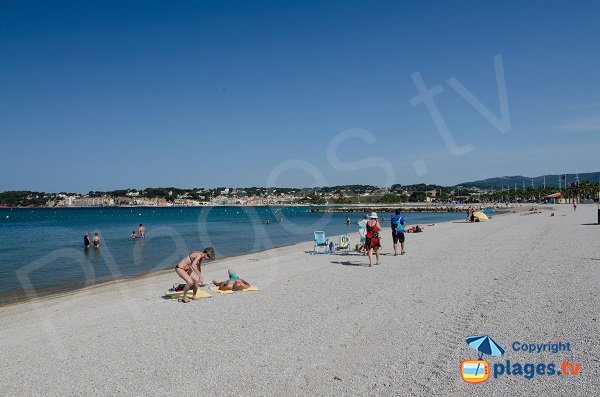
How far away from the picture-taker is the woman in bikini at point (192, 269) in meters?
9.25

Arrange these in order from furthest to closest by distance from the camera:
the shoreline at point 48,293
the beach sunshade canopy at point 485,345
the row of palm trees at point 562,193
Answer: the row of palm trees at point 562,193
the shoreline at point 48,293
the beach sunshade canopy at point 485,345

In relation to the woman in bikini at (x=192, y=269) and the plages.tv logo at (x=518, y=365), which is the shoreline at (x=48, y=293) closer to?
the woman in bikini at (x=192, y=269)

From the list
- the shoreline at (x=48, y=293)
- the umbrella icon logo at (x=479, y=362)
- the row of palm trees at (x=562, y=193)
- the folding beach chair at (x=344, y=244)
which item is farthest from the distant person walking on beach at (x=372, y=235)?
the row of palm trees at (x=562, y=193)

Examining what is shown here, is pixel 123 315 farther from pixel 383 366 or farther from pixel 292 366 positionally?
pixel 383 366

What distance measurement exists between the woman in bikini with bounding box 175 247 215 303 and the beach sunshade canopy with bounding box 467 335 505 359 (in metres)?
5.20

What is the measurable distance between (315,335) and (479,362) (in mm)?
2189

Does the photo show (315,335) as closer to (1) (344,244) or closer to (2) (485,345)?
(2) (485,345)

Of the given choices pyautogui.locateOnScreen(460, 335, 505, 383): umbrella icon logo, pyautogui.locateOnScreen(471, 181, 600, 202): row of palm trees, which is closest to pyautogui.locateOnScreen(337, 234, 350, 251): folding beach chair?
pyautogui.locateOnScreen(460, 335, 505, 383): umbrella icon logo

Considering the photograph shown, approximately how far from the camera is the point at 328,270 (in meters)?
12.8

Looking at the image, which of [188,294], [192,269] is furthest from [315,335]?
[188,294]

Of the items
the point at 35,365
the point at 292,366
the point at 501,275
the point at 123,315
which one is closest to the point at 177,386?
the point at 292,366

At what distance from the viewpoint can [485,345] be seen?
5.60 meters

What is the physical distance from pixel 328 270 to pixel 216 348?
277 inches

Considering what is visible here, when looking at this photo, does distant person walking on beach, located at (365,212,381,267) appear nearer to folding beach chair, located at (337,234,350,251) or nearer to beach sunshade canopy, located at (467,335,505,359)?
folding beach chair, located at (337,234,350,251)
